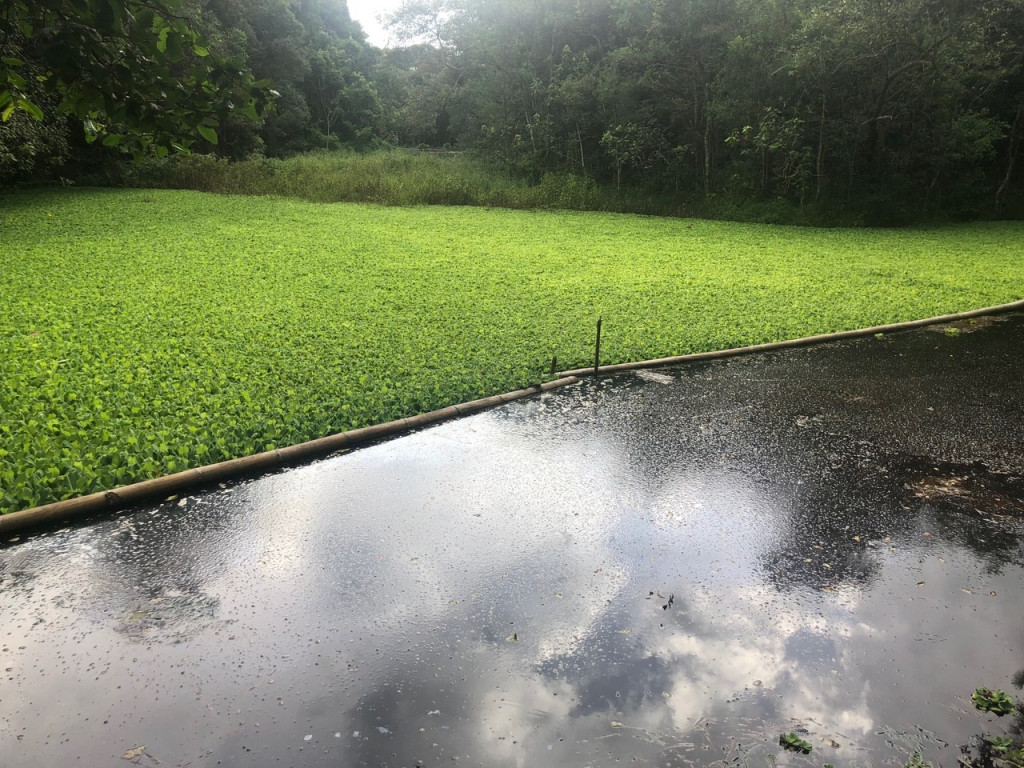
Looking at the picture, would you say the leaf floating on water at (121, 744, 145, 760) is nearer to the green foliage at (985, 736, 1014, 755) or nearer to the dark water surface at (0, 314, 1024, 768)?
the dark water surface at (0, 314, 1024, 768)

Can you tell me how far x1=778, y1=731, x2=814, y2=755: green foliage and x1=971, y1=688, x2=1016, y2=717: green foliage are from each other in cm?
85

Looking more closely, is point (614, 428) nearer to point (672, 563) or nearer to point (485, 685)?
point (672, 563)

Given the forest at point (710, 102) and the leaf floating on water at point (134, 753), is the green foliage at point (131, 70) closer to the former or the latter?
the leaf floating on water at point (134, 753)

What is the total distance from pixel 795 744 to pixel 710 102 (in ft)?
80.7

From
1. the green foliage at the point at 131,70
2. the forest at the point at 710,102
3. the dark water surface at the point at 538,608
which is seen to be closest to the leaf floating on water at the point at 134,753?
the dark water surface at the point at 538,608

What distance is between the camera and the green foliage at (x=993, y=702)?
300 cm

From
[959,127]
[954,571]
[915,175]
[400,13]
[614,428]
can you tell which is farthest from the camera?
[400,13]

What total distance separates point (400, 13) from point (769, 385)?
4095 centimetres

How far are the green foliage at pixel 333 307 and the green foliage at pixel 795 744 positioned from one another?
13.8 ft

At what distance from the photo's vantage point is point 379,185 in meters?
25.3

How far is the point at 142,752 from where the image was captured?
108 inches

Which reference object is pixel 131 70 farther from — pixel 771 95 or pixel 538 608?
pixel 771 95

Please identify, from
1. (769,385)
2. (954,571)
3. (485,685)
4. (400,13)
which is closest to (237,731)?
(485,685)

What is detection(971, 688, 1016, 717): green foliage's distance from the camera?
3.00 metres
